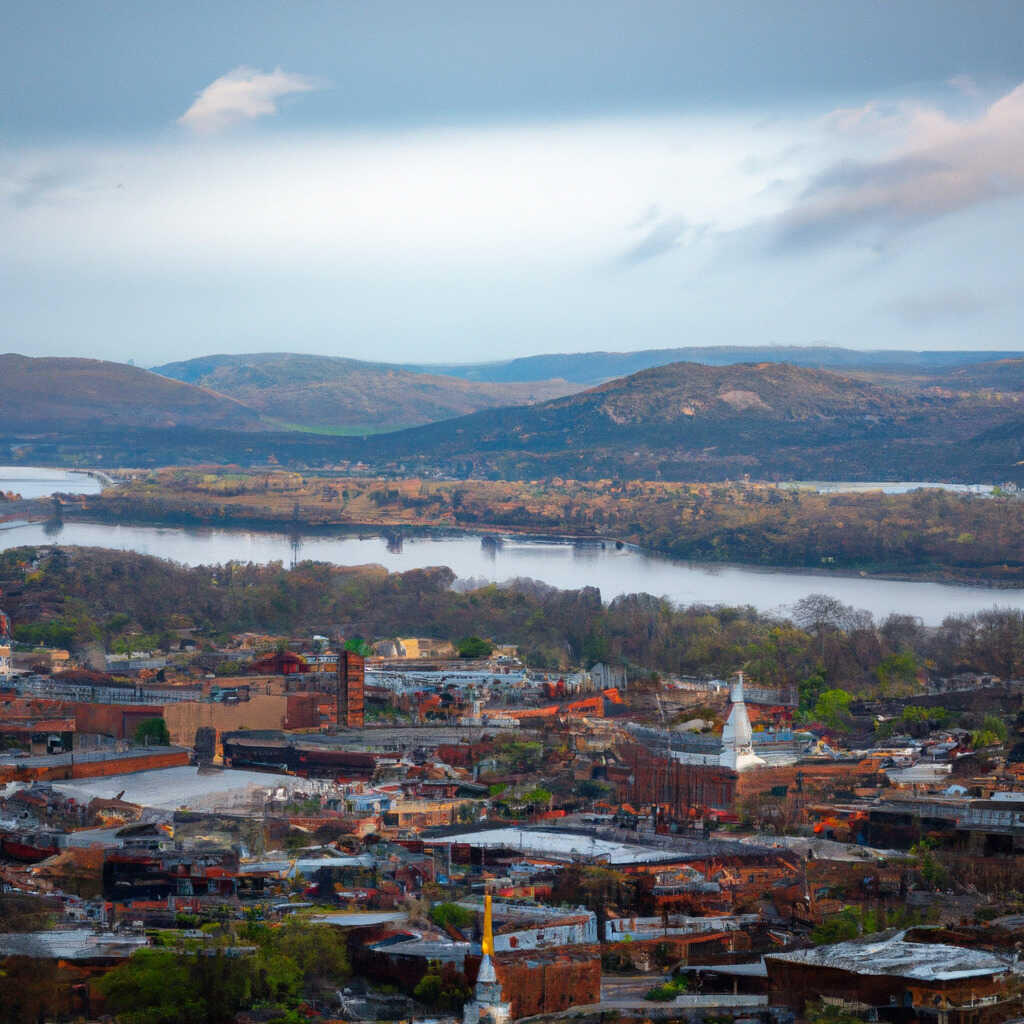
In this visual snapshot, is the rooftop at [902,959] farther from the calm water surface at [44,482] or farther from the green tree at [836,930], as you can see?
the calm water surface at [44,482]

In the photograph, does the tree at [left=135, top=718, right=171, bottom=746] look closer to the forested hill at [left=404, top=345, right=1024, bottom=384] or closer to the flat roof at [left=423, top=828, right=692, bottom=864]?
the flat roof at [left=423, top=828, right=692, bottom=864]

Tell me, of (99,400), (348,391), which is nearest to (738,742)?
(99,400)

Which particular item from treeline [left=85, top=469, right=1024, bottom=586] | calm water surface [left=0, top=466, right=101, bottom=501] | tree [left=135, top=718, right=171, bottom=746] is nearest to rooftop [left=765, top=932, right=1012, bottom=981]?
tree [left=135, top=718, right=171, bottom=746]

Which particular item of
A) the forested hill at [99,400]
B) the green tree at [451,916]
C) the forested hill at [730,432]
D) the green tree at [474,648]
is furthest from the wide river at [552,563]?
the forested hill at [99,400]

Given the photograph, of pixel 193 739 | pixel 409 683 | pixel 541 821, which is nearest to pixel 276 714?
pixel 193 739

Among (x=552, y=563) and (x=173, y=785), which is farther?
(x=552, y=563)

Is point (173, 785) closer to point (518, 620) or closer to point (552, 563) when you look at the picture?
point (518, 620)
